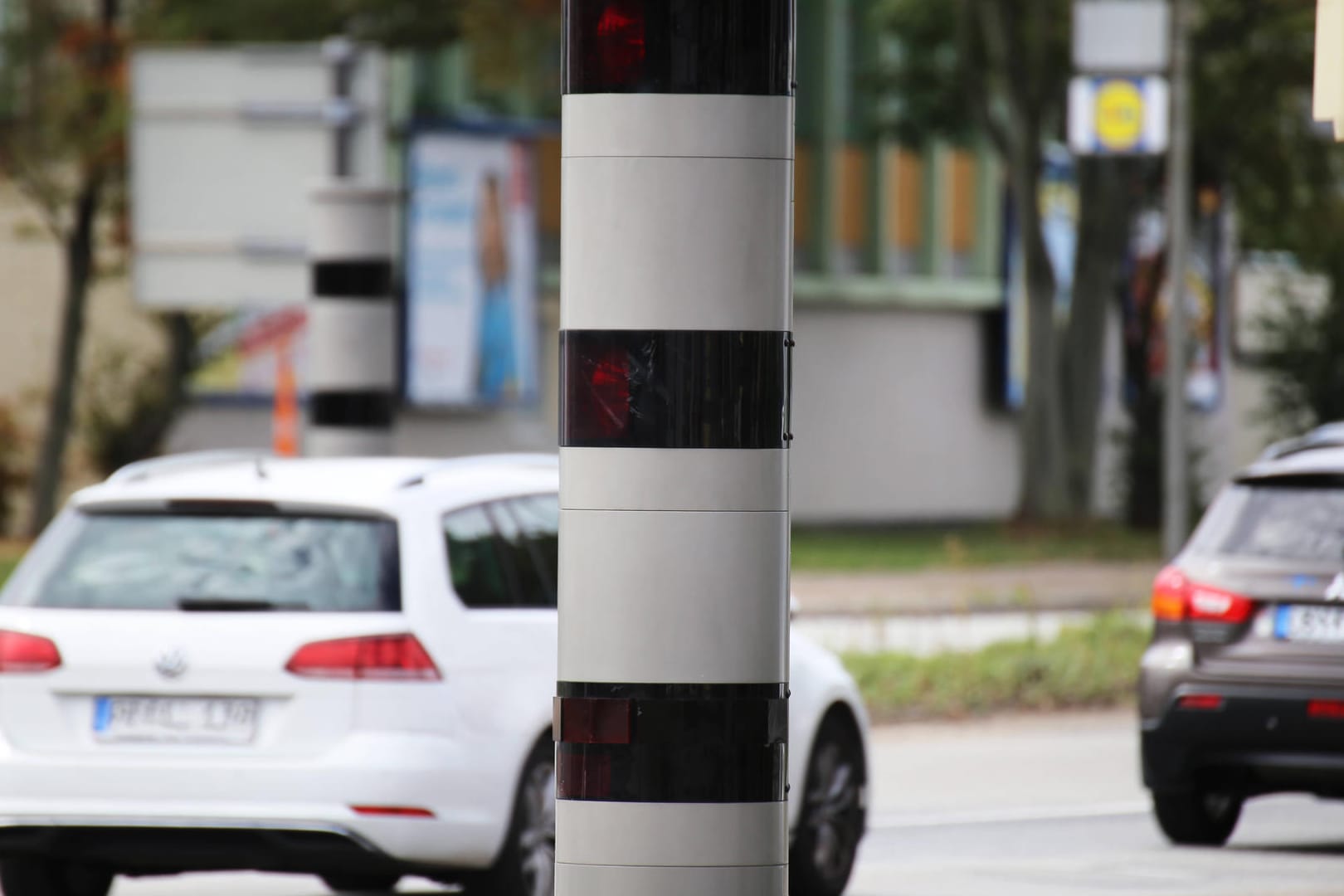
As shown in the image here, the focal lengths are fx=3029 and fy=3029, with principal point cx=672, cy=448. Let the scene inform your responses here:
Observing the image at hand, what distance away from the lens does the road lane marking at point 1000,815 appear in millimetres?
12172

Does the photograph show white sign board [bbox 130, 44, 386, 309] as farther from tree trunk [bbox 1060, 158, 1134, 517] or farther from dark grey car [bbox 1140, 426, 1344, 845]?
tree trunk [bbox 1060, 158, 1134, 517]

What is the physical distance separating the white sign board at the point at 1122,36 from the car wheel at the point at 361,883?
10.2 meters

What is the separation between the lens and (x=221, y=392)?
36.4 meters

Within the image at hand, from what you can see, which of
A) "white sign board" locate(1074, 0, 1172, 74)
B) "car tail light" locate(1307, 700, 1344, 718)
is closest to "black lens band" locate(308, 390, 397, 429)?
"car tail light" locate(1307, 700, 1344, 718)

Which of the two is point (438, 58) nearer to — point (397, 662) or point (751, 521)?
point (397, 662)

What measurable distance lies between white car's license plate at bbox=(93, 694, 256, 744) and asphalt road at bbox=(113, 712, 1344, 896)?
5.69ft

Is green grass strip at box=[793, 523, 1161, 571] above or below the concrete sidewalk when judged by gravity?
below

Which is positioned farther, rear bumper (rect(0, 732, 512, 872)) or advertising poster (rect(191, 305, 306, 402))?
advertising poster (rect(191, 305, 306, 402))

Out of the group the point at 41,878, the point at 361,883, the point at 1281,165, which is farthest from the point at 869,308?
the point at 41,878

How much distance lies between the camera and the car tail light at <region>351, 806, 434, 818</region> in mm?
8133

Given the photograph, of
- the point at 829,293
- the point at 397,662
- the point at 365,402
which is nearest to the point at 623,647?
the point at 397,662

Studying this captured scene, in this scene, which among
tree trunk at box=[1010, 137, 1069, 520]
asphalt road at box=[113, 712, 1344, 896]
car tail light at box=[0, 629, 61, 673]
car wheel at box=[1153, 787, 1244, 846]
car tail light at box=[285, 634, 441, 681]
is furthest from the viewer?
tree trunk at box=[1010, 137, 1069, 520]

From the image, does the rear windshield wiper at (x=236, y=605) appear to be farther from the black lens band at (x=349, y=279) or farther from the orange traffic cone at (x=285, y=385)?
the orange traffic cone at (x=285, y=385)

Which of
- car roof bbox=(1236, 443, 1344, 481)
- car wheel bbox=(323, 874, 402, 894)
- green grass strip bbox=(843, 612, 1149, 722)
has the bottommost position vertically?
green grass strip bbox=(843, 612, 1149, 722)
